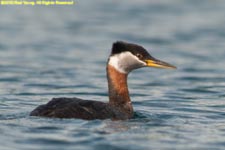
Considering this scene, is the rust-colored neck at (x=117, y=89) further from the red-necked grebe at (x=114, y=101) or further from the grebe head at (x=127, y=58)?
the grebe head at (x=127, y=58)

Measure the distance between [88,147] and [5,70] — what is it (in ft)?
36.4

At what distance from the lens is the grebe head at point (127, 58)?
599 inches

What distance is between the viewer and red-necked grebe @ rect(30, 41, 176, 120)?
14.2 metres

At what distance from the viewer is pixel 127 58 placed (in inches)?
606

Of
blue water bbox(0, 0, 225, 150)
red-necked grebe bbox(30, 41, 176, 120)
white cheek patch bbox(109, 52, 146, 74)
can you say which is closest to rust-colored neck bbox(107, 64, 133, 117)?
red-necked grebe bbox(30, 41, 176, 120)

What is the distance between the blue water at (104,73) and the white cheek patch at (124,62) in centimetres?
106

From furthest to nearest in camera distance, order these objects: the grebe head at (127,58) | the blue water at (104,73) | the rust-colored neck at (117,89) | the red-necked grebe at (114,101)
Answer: the rust-colored neck at (117,89) < the grebe head at (127,58) < the red-necked grebe at (114,101) < the blue water at (104,73)

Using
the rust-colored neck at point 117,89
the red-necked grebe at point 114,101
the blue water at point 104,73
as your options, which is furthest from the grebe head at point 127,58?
the blue water at point 104,73

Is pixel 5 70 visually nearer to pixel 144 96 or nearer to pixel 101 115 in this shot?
pixel 144 96

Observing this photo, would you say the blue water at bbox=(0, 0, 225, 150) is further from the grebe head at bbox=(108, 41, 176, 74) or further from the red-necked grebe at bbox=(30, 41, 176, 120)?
the grebe head at bbox=(108, 41, 176, 74)

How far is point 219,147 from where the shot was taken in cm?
1323

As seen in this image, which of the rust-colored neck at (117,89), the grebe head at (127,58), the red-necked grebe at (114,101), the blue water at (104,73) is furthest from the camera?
the rust-colored neck at (117,89)

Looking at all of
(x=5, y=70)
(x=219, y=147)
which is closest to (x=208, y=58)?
(x=5, y=70)

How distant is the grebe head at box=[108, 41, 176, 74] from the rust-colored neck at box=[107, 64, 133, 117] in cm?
11
